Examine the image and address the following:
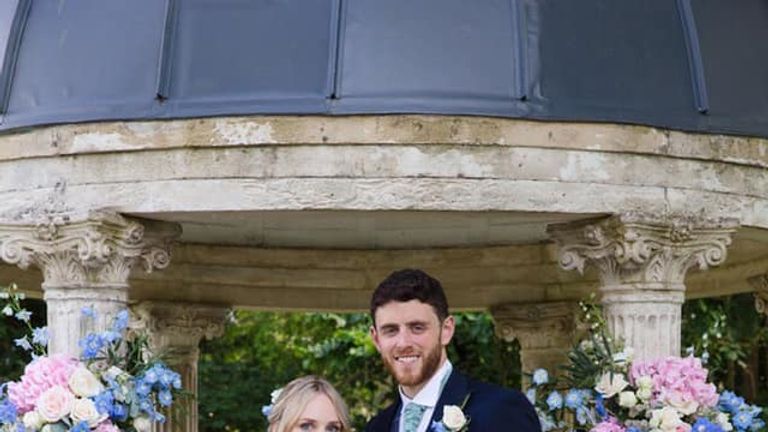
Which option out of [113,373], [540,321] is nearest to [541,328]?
[540,321]

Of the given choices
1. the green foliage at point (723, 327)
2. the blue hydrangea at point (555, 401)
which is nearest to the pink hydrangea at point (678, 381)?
the blue hydrangea at point (555, 401)

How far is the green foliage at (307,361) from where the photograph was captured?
28188 mm

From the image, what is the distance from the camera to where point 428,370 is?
369 inches

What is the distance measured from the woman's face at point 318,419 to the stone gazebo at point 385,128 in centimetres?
415

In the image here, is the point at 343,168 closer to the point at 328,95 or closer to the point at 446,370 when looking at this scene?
the point at 328,95

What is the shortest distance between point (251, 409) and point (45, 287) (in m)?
14.7

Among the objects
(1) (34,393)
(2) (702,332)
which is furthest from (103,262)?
(2) (702,332)

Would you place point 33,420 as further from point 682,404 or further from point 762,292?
point 762,292

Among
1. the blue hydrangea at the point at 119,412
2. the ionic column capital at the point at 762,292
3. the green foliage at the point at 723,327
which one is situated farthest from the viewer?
the green foliage at the point at 723,327

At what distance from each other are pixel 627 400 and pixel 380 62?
322 cm

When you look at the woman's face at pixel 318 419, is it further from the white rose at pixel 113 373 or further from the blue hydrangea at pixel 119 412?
the white rose at pixel 113 373

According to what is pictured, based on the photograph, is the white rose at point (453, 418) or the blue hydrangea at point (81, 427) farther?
the blue hydrangea at point (81, 427)

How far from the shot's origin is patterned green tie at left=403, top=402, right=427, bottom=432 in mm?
9539

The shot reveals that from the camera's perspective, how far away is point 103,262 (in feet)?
45.2
